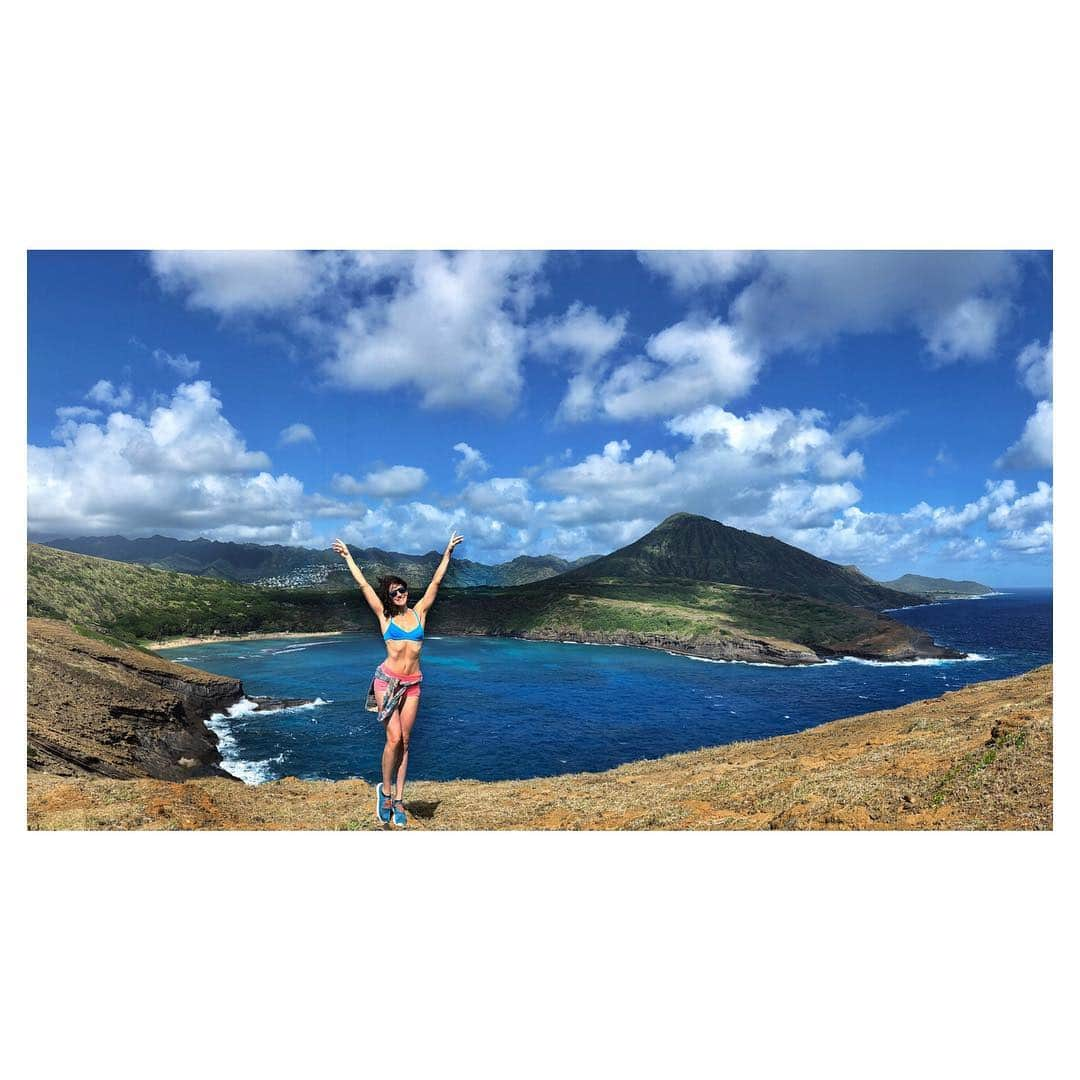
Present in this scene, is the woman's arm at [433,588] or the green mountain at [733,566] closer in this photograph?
the woman's arm at [433,588]

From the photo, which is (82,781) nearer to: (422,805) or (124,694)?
(422,805)

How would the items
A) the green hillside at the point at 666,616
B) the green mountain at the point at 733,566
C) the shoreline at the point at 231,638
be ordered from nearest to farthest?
the shoreline at the point at 231,638 < the green hillside at the point at 666,616 < the green mountain at the point at 733,566

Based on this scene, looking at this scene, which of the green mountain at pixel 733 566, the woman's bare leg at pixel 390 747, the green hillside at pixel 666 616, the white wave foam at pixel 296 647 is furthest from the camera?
the green mountain at pixel 733 566

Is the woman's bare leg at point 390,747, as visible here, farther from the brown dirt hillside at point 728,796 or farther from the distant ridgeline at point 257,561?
the distant ridgeline at point 257,561

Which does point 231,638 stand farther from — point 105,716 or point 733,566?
point 733,566

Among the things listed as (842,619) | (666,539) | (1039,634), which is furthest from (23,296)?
(666,539)

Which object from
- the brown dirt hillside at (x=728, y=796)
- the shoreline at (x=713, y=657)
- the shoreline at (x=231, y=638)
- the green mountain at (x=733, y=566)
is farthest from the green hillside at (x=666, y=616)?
the brown dirt hillside at (x=728, y=796)

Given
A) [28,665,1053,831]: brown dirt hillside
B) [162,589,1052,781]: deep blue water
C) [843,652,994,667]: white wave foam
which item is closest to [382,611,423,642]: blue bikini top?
[28,665,1053,831]: brown dirt hillside

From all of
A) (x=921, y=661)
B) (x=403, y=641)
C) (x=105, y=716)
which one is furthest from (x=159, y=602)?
(x=921, y=661)
